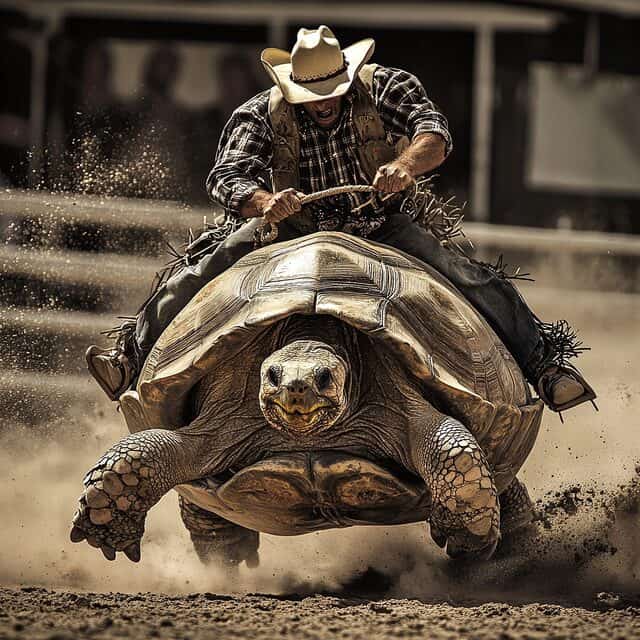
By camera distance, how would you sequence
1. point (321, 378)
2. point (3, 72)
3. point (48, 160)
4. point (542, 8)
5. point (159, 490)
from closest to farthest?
point (321, 378)
point (159, 490)
point (48, 160)
point (3, 72)
point (542, 8)

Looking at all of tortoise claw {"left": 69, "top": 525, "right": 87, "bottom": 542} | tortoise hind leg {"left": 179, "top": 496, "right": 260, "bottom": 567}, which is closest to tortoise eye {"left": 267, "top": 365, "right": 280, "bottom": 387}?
tortoise claw {"left": 69, "top": 525, "right": 87, "bottom": 542}

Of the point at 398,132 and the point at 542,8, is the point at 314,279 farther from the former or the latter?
the point at 542,8

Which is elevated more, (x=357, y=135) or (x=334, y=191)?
(x=357, y=135)

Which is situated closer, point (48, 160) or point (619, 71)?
point (48, 160)

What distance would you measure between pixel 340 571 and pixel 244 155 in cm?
203

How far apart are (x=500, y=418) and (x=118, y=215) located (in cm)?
355

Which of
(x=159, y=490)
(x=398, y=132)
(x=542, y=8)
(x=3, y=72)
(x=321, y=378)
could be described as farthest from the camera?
(x=542, y=8)

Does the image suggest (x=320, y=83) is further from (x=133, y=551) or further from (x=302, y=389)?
(x=133, y=551)

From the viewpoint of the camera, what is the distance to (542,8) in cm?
1800

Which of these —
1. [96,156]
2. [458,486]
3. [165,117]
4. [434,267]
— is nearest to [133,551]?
[458,486]

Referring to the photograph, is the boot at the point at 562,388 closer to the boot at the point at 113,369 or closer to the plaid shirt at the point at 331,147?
the plaid shirt at the point at 331,147

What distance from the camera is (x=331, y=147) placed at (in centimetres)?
578

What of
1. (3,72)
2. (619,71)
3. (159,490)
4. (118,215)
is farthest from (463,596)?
(619,71)

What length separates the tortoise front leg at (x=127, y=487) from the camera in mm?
4840
